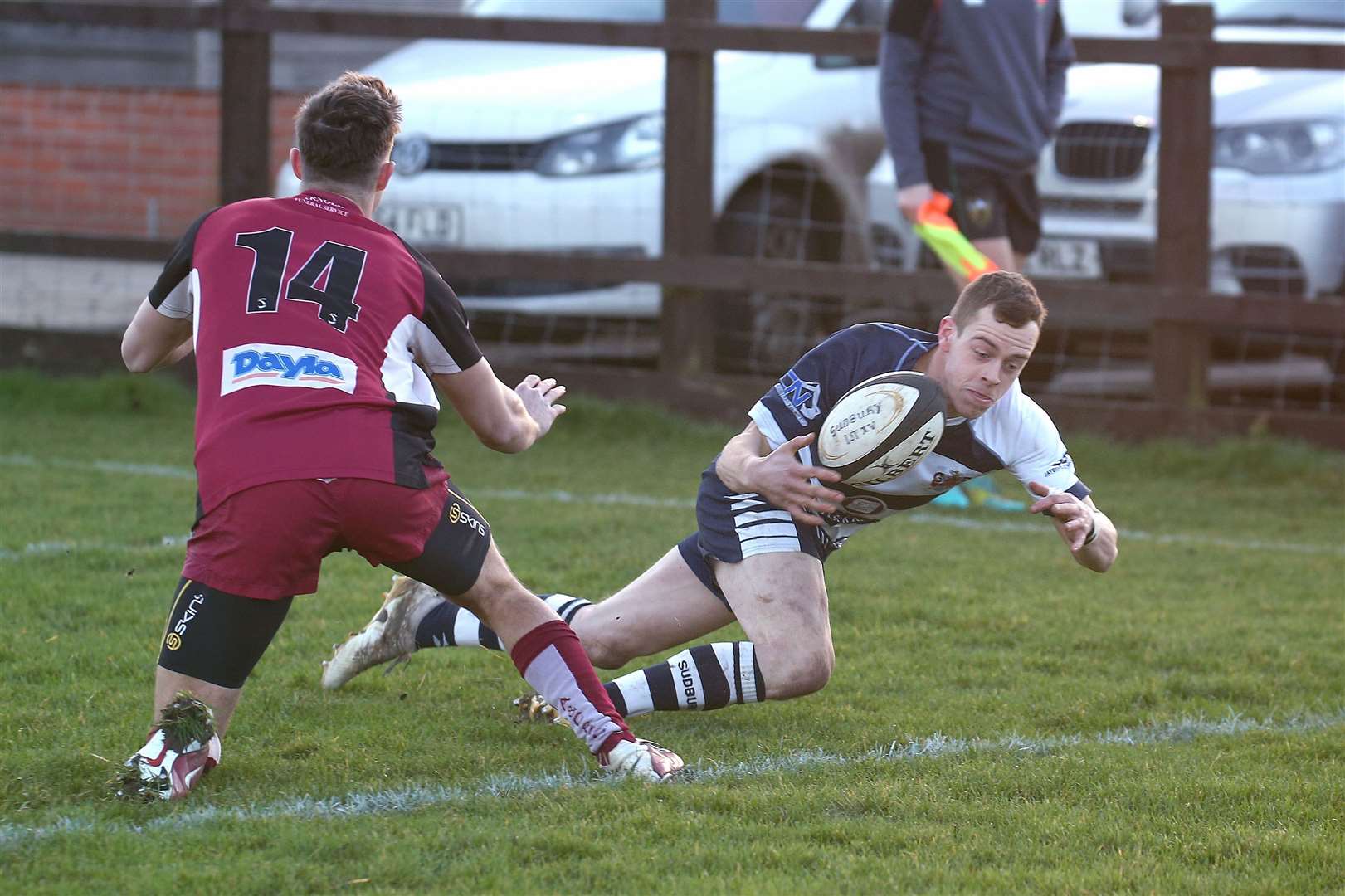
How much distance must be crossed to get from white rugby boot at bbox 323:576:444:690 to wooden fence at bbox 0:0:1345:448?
428cm

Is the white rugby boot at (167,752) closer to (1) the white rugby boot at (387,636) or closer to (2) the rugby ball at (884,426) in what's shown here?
(1) the white rugby boot at (387,636)

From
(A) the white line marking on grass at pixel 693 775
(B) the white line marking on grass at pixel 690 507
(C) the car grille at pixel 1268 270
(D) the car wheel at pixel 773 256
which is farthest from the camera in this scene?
(D) the car wheel at pixel 773 256

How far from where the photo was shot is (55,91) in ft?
40.6

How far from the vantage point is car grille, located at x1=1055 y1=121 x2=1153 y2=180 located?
8469mm

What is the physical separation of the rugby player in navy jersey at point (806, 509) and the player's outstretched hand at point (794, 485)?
23 mm

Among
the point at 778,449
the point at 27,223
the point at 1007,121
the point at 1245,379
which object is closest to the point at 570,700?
the point at 778,449

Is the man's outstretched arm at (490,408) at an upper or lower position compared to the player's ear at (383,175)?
lower

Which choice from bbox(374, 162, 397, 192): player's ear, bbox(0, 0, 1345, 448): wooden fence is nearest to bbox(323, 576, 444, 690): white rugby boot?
bbox(374, 162, 397, 192): player's ear

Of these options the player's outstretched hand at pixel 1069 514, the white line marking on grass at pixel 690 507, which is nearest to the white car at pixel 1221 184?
the white line marking on grass at pixel 690 507

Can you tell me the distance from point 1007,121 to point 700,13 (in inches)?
88.6

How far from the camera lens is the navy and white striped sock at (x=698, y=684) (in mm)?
3932

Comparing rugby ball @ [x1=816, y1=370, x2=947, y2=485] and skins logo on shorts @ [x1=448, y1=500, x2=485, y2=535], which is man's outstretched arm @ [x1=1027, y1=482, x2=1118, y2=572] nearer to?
rugby ball @ [x1=816, y1=370, x2=947, y2=485]

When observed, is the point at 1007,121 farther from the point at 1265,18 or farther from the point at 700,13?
the point at 1265,18

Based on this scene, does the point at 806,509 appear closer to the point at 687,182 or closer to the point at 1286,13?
the point at 687,182
